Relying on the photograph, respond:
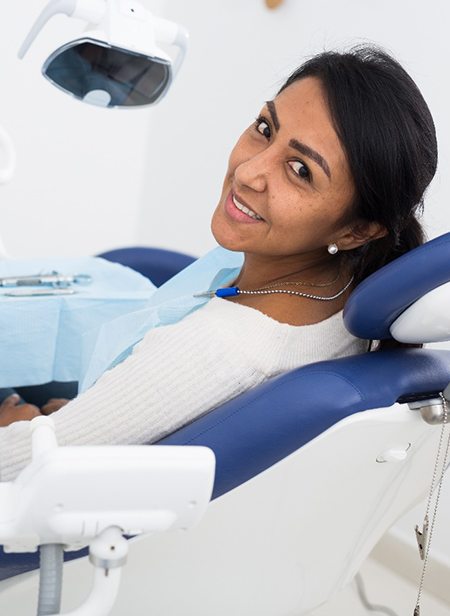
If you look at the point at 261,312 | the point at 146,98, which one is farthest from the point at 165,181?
the point at 261,312

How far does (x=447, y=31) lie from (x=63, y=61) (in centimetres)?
112

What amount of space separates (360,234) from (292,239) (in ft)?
0.37

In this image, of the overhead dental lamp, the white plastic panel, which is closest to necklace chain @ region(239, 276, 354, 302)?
the white plastic panel

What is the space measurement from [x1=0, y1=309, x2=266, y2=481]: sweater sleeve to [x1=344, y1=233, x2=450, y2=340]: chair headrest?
0.16 meters

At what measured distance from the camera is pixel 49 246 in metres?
3.16

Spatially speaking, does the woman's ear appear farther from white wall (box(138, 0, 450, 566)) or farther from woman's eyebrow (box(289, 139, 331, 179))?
white wall (box(138, 0, 450, 566))

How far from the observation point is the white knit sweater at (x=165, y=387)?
1.07 metres

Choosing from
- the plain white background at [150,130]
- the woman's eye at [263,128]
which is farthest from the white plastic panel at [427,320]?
the plain white background at [150,130]

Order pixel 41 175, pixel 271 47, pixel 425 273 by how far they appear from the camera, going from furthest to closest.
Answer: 1. pixel 41 175
2. pixel 271 47
3. pixel 425 273

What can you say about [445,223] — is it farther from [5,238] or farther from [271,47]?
[5,238]

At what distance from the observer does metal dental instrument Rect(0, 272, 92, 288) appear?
1.61 metres

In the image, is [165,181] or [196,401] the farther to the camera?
[165,181]

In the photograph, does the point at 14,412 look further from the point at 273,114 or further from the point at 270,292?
the point at 273,114

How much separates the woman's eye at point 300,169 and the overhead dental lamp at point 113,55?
40cm
